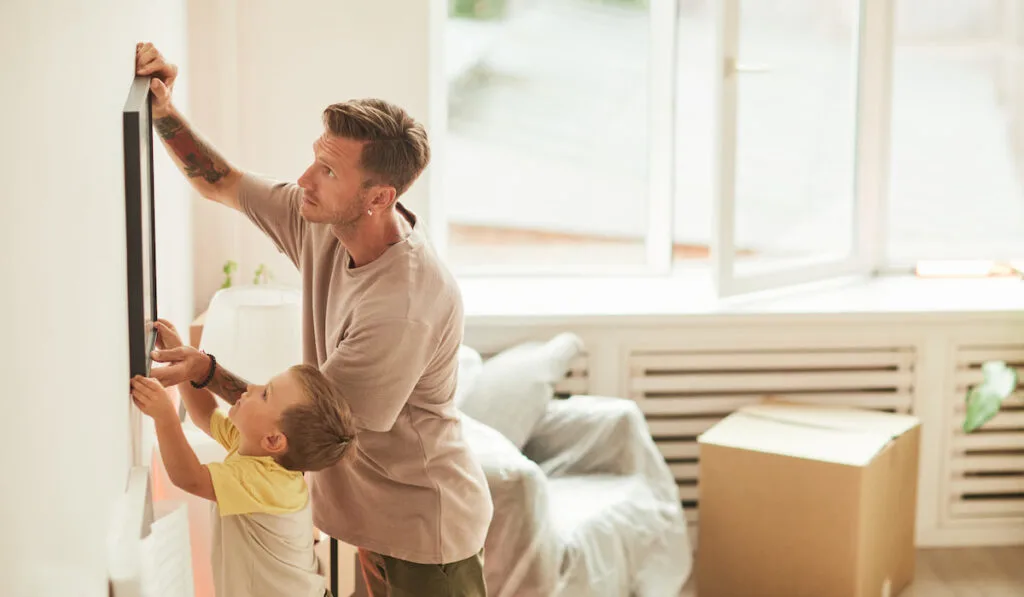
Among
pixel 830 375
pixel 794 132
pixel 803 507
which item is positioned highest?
pixel 794 132

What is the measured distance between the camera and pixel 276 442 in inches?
63.6

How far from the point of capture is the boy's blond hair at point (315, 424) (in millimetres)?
1569

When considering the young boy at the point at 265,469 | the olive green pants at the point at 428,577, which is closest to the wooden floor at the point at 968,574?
the olive green pants at the point at 428,577

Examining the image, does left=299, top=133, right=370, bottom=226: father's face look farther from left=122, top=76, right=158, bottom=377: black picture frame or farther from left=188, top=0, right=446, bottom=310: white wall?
left=188, top=0, right=446, bottom=310: white wall

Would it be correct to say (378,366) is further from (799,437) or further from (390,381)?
(799,437)

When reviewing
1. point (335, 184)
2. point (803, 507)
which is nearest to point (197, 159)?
point (335, 184)

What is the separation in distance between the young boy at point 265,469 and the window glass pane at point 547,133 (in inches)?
84.5

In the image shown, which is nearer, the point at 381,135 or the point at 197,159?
the point at 381,135

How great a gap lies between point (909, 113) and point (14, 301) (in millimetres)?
3591

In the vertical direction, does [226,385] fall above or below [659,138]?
below

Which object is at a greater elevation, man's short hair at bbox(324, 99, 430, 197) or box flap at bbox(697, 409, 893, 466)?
man's short hair at bbox(324, 99, 430, 197)

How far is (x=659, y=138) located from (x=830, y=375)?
964 millimetres

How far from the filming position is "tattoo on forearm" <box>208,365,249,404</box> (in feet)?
5.39

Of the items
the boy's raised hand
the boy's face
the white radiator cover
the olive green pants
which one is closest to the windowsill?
the white radiator cover
